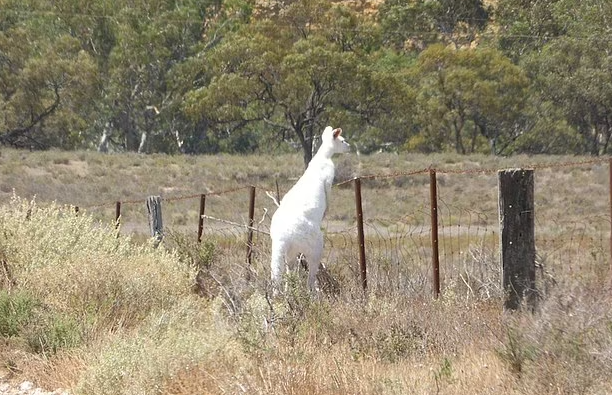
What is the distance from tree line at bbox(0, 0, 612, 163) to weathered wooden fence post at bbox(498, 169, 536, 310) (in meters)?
37.8

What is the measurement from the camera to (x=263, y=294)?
413 inches

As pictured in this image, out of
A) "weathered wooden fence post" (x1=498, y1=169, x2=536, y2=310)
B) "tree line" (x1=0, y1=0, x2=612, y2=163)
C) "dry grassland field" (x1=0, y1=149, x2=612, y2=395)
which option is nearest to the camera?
"dry grassland field" (x1=0, y1=149, x2=612, y2=395)

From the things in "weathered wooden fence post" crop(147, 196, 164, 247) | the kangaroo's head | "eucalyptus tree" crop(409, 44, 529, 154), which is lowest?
"weathered wooden fence post" crop(147, 196, 164, 247)

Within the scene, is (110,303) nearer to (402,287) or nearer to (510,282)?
(402,287)

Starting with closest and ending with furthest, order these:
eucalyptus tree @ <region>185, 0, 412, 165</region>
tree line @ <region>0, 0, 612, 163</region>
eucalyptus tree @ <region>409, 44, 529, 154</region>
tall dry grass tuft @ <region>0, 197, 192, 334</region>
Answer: tall dry grass tuft @ <region>0, 197, 192, 334</region> → eucalyptus tree @ <region>185, 0, 412, 165</region> → tree line @ <region>0, 0, 612, 163</region> → eucalyptus tree @ <region>409, 44, 529, 154</region>

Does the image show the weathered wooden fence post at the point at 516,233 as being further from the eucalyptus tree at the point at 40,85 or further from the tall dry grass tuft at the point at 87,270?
the eucalyptus tree at the point at 40,85

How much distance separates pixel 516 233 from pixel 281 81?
3920 cm

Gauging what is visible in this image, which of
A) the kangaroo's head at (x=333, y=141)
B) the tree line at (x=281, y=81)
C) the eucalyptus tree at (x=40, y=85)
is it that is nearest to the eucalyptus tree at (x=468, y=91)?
the tree line at (x=281, y=81)

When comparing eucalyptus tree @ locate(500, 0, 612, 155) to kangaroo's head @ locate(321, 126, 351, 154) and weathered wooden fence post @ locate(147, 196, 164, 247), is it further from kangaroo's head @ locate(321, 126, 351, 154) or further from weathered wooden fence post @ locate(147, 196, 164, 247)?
kangaroo's head @ locate(321, 126, 351, 154)

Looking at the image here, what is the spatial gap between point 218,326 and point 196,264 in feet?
14.7

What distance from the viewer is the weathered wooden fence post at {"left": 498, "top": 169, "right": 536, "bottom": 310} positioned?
32.0 feet

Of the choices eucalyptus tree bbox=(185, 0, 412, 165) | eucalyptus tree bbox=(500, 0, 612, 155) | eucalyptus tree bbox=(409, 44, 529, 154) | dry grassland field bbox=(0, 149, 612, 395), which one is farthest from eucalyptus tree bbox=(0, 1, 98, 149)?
dry grassland field bbox=(0, 149, 612, 395)

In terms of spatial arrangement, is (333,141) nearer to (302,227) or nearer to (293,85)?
(302,227)

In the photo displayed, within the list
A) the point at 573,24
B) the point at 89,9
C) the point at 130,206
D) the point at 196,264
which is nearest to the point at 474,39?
the point at 573,24
